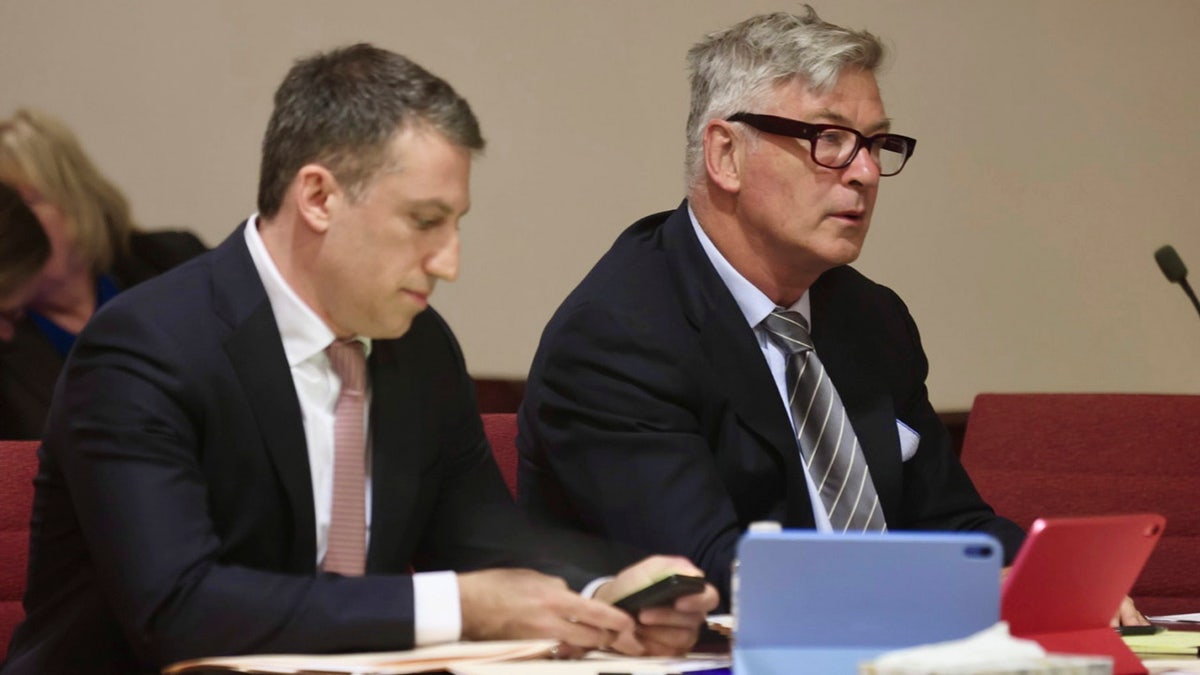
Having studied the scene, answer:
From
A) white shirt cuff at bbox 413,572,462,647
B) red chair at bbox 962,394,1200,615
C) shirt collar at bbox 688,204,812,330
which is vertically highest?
shirt collar at bbox 688,204,812,330

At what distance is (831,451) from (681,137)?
5.23ft

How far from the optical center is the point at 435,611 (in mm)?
1405

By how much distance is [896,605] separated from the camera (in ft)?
3.78

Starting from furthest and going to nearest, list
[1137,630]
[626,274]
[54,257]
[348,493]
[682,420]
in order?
[54,257]
[626,274]
[682,420]
[348,493]
[1137,630]

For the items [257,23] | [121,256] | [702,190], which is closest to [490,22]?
[257,23]

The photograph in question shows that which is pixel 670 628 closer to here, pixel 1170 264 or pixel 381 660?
pixel 381 660

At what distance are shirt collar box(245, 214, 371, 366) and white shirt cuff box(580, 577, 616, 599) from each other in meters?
0.39

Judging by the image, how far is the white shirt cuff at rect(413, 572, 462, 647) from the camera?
4.57 ft

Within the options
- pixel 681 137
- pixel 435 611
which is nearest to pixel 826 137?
pixel 435 611

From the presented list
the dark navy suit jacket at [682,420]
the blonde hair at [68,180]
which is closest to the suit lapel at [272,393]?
the dark navy suit jacket at [682,420]

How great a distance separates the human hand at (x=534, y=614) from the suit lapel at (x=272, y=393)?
0.24m

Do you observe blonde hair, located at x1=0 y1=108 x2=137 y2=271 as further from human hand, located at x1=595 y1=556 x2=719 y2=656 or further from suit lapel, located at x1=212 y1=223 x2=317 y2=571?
human hand, located at x1=595 y1=556 x2=719 y2=656

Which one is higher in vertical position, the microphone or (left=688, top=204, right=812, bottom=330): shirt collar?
the microphone

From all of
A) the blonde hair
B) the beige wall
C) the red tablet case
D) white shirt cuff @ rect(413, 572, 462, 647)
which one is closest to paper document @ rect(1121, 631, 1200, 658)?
the red tablet case
